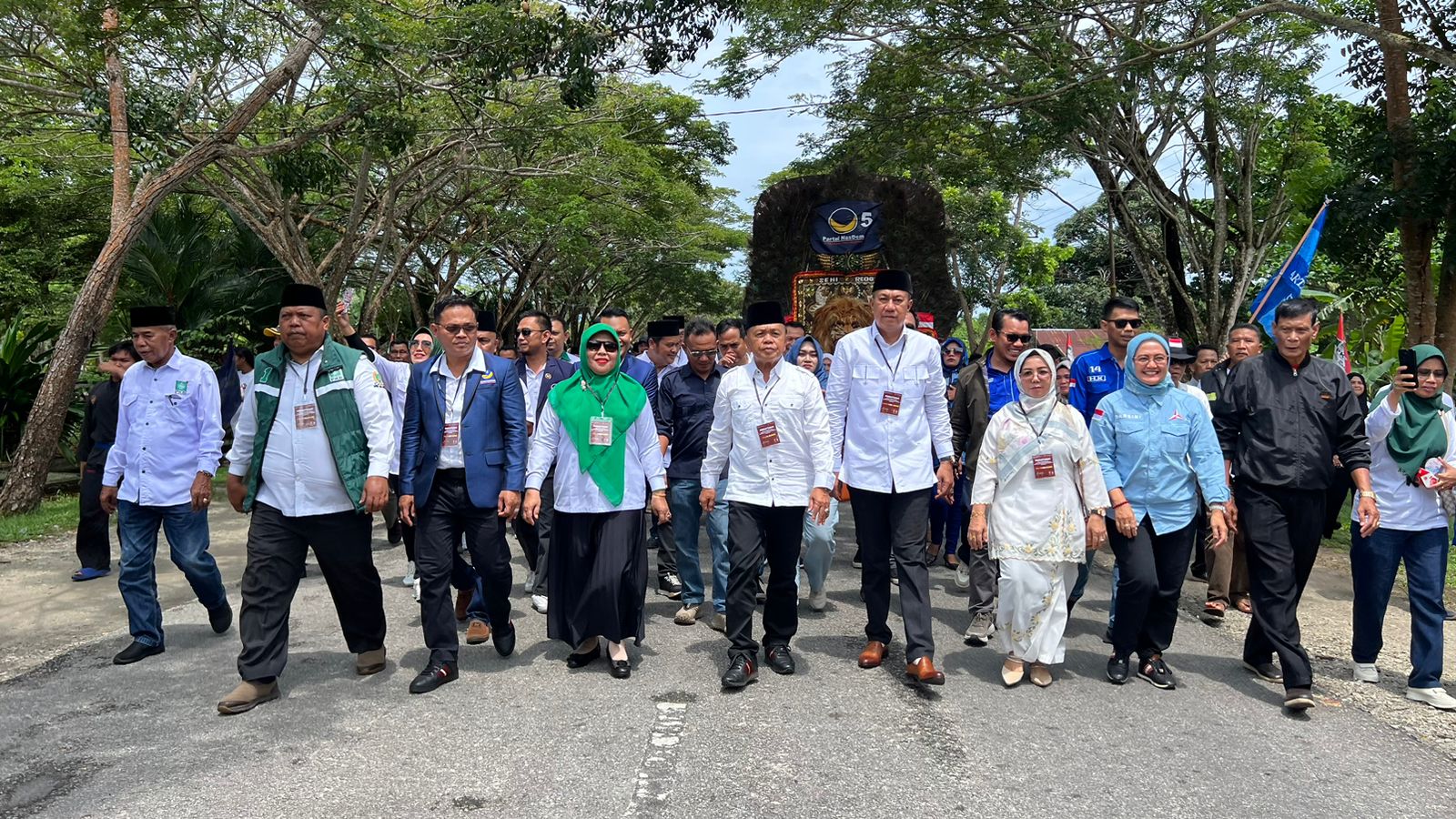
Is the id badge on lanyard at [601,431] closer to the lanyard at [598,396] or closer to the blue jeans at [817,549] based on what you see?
the lanyard at [598,396]

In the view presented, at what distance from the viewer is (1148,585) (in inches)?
194

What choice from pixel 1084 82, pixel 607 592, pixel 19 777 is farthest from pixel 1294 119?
pixel 19 777

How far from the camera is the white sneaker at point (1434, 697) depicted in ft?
15.6

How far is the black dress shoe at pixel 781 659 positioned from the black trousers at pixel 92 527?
505 centimetres

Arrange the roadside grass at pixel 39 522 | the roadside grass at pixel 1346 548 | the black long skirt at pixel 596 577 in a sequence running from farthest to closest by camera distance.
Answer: the roadside grass at pixel 39 522 < the roadside grass at pixel 1346 548 < the black long skirt at pixel 596 577

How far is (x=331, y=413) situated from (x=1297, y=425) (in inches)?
180

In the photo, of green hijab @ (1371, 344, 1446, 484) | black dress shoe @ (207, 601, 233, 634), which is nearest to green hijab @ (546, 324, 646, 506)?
black dress shoe @ (207, 601, 233, 634)

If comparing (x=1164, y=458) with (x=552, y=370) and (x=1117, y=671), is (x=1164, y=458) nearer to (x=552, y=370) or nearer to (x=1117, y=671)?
(x=1117, y=671)

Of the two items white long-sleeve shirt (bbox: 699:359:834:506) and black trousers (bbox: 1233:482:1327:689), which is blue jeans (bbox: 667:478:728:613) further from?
black trousers (bbox: 1233:482:1327:689)

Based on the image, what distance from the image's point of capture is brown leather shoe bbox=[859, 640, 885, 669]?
17.1 feet

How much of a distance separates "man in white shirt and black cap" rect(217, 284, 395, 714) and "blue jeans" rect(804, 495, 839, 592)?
2.64 m

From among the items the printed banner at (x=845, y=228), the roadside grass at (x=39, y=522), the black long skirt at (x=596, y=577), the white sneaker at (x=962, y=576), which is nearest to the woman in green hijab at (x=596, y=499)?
the black long skirt at (x=596, y=577)

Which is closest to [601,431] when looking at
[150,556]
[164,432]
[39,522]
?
[164,432]

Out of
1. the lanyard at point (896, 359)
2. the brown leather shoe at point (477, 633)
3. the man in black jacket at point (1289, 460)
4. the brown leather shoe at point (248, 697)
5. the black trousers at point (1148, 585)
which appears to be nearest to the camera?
the brown leather shoe at point (248, 697)
